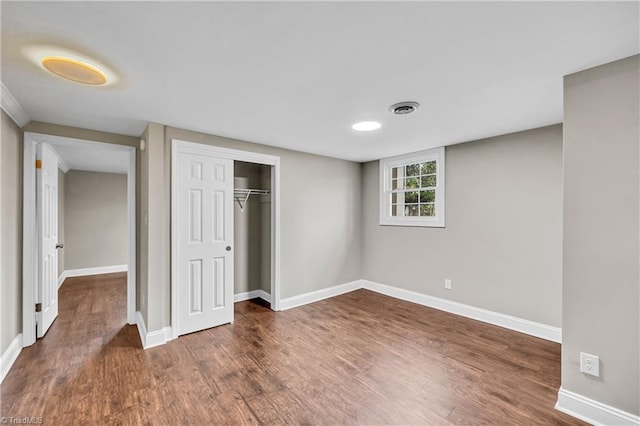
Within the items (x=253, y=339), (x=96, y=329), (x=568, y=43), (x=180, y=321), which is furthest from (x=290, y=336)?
(x=568, y=43)

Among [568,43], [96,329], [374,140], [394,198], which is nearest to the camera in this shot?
[568,43]

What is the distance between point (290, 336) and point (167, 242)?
1.69 meters

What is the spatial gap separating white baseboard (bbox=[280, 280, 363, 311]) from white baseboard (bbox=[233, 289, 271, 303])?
1.31ft

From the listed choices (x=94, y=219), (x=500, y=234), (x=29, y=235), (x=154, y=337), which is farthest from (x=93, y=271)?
(x=500, y=234)

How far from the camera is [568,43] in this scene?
1.51 meters

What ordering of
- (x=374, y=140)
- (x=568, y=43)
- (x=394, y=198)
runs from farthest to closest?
(x=394, y=198)
(x=374, y=140)
(x=568, y=43)

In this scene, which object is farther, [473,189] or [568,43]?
[473,189]

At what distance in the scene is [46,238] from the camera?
10.1ft

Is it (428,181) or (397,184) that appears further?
(397,184)

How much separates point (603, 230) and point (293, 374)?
95.8 inches

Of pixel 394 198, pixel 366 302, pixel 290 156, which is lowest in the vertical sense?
pixel 366 302

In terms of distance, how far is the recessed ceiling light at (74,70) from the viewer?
1.65 metres

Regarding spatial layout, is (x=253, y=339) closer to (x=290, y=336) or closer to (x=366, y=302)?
(x=290, y=336)

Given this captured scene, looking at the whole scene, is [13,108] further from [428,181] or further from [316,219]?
[428,181]
